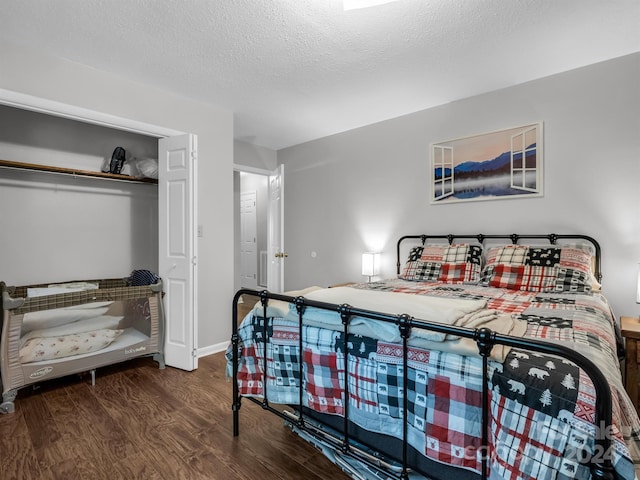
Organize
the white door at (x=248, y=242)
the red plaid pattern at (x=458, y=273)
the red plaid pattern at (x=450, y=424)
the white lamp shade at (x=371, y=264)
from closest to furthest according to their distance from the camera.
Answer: the red plaid pattern at (x=450, y=424) → the red plaid pattern at (x=458, y=273) → the white lamp shade at (x=371, y=264) → the white door at (x=248, y=242)

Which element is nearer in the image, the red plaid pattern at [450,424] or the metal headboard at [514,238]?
the red plaid pattern at [450,424]

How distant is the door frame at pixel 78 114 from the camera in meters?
2.41

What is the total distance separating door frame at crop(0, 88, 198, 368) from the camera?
7.90 feet

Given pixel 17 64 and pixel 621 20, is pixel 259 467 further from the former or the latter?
pixel 621 20

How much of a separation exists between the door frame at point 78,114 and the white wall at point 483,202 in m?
2.01

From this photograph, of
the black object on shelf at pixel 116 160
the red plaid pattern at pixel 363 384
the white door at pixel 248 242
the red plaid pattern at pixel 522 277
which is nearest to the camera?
the red plaid pattern at pixel 363 384

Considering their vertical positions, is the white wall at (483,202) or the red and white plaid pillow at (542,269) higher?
the white wall at (483,202)

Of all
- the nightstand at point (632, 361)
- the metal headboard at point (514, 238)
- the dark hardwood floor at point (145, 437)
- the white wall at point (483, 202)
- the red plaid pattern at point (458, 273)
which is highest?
the white wall at point (483, 202)

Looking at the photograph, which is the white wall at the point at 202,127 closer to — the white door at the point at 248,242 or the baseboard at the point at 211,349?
the baseboard at the point at 211,349

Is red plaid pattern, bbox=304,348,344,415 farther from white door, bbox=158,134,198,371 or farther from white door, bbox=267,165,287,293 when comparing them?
white door, bbox=267,165,287,293

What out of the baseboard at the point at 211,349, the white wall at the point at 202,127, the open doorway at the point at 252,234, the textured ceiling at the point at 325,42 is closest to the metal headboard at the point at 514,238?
the textured ceiling at the point at 325,42

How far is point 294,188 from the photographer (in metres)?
5.10

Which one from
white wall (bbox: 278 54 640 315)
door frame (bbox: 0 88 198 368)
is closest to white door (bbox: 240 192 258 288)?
white wall (bbox: 278 54 640 315)

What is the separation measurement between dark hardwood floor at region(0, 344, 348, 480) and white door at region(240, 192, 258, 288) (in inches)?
154
